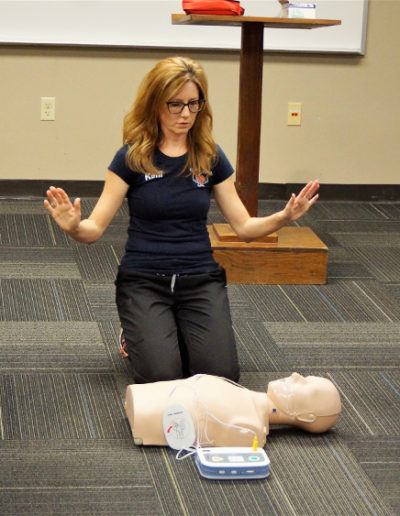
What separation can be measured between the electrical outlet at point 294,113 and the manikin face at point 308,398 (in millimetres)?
2777

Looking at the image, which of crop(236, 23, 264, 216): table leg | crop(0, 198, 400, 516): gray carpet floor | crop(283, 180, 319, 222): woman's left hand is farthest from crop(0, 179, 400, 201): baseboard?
crop(283, 180, 319, 222): woman's left hand

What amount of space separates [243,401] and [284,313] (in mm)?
1068

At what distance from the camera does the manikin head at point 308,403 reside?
2.27m

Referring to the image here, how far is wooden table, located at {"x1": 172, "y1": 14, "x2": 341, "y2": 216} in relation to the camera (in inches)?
139

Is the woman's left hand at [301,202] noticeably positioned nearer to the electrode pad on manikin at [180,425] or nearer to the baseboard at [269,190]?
the electrode pad on manikin at [180,425]

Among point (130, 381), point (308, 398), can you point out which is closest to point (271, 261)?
point (130, 381)

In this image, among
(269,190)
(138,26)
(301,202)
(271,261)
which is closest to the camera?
(301,202)

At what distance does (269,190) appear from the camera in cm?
493

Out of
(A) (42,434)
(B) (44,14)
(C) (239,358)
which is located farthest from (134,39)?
(A) (42,434)

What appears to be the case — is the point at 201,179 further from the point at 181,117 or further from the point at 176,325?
the point at 176,325

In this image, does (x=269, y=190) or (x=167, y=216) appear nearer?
(x=167, y=216)

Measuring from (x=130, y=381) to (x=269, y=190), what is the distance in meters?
2.50

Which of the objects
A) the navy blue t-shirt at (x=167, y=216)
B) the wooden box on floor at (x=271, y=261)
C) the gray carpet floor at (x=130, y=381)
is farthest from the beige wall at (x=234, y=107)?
the navy blue t-shirt at (x=167, y=216)

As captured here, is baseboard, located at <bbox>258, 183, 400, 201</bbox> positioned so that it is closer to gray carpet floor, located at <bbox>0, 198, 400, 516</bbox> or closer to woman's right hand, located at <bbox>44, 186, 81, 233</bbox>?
gray carpet floor, located at <bbox>0, 198, 400, 516</bbox>
